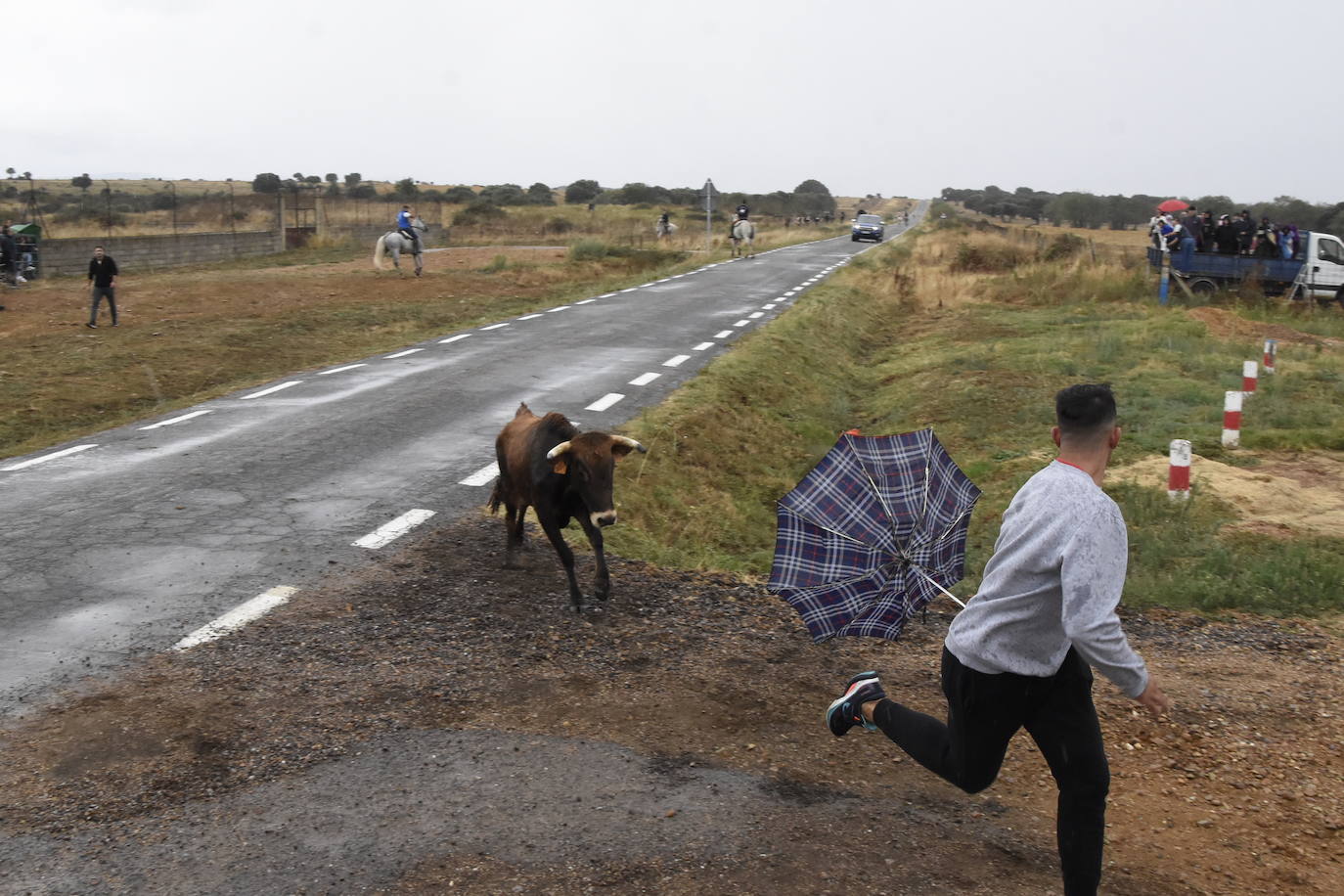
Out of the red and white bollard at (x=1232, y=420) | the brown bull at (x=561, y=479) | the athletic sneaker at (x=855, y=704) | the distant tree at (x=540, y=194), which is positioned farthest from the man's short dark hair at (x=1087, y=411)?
the distant tree at (x=540, y=194)

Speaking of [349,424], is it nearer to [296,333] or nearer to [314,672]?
[314,672]

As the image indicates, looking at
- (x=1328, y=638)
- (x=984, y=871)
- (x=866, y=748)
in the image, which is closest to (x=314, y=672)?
(x=866, y=748)

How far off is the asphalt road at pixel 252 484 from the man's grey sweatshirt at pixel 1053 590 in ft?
14.9

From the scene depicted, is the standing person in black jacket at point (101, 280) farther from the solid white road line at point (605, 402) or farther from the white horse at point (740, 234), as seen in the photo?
the white horse at point (740, 234)

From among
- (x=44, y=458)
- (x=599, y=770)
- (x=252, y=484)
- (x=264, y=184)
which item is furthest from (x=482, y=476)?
(x=264, y=184)

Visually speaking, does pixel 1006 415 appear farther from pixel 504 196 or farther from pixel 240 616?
pixel 504 196

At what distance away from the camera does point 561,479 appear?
708 cm

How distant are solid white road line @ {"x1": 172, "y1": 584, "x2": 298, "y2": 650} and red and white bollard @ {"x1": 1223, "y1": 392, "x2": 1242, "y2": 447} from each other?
10088mm

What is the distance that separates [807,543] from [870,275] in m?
29.1

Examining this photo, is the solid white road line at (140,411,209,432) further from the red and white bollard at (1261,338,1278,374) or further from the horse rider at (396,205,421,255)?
the horse rider at (396,205,421,255)

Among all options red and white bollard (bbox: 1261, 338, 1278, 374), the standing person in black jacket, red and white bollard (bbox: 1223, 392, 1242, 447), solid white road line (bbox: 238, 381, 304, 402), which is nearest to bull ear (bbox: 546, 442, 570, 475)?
solid white road line (bbox: 238, 381, 304, 402)

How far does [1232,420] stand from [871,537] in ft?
27.9

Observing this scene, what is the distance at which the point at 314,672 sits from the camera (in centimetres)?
600

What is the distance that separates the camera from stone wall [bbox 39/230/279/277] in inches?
1206
